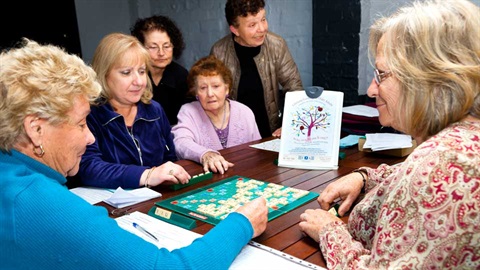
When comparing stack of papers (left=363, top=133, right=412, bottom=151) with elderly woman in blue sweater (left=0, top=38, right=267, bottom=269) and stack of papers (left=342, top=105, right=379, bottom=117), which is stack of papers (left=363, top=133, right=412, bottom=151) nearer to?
stack of papers (left=342, top=105, right=379, bottom=117)

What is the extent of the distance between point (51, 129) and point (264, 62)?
233 cm

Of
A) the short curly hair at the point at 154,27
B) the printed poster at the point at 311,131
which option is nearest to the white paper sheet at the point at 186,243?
the printed poster at the point at 311,131

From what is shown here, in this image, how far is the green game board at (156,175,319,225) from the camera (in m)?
1.42

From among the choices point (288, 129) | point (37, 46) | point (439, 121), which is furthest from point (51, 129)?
point (288, 129)

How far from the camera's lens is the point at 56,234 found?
883 millimetres

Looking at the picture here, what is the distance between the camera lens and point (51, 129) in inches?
42.5

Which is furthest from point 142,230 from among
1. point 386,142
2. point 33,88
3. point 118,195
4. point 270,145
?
point 386,142

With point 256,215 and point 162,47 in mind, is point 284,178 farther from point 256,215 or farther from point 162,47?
point 162,47

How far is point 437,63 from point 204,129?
1762 millimetres

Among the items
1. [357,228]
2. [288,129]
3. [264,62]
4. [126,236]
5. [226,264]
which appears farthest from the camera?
[264,62]

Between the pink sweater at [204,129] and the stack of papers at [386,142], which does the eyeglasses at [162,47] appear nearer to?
the pink sweater at [204,129]

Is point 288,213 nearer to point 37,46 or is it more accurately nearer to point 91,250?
point 91,250

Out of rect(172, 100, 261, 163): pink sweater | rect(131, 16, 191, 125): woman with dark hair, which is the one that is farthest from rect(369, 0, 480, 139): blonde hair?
rect(131, 16, 191, 125): woman with dark hair

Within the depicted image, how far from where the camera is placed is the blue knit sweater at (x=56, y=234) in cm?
88
